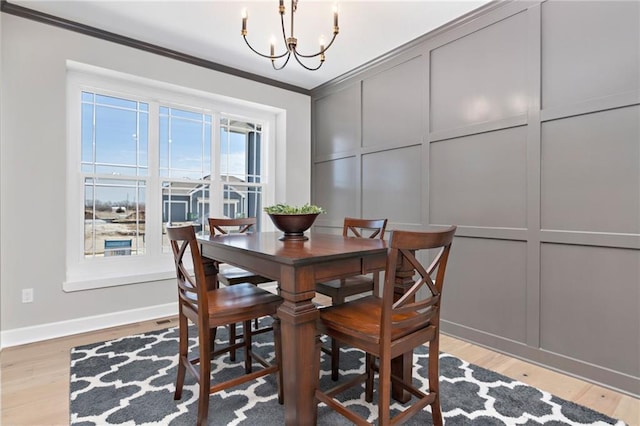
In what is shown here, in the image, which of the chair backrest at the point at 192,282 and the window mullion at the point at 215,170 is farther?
the window mullion at the point at 215,170

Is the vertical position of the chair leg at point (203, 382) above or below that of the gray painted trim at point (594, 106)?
below

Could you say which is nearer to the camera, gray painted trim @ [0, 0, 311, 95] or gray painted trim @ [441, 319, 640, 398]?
gray painted trim @ [441, 319, 640, 398]

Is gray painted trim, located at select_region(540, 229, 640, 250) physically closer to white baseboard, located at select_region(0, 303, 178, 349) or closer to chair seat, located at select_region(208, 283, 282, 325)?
chair seat, located at select_region(208, 283, 282, 325)

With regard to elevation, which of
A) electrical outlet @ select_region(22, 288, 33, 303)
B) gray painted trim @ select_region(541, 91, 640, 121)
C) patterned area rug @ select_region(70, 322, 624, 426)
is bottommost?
patterned area rug @ select_region(70, 322, 624, 426)

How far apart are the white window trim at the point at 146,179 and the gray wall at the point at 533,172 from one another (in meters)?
2.06

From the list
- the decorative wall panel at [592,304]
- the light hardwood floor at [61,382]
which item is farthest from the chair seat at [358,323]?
the decorative wall panel at [592,304]

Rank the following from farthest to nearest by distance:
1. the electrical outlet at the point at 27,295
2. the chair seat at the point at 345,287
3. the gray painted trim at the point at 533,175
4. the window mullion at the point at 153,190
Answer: the window mullion at the point at 153,190 → the electrical outlet at the point at 27,295 → the gray painted trim at the point at 533,175 → the chair seat at the point at 345,287

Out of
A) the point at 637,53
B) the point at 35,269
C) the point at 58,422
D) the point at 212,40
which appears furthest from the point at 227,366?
the point at 637,53

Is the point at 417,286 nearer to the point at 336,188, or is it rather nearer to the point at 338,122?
the point at 336,188

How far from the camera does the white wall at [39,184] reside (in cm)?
264

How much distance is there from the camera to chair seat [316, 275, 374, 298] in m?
2.15

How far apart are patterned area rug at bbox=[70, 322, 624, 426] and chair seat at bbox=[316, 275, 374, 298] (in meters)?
0.53

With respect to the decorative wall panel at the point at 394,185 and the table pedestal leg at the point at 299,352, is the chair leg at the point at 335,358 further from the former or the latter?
the decorative wall panel at the point at 394,185

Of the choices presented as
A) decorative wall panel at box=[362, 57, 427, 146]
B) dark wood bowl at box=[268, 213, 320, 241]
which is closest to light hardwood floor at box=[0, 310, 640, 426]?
dark wood bowl at box=[268, 213, 320, 241]
